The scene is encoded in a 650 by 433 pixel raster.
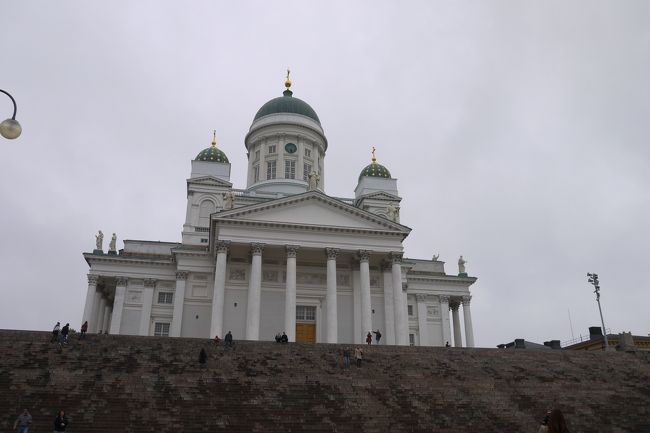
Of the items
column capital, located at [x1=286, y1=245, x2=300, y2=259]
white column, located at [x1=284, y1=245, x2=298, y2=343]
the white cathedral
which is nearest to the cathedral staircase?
white column, located at [x1=284, y1=245, x2=298, y2=343]

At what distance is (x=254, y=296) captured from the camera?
35.7 metres

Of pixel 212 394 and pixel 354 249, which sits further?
pixel 354 249

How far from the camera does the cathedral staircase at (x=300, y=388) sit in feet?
65.9

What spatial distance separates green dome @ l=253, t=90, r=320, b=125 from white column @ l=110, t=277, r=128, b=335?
21.3 meters

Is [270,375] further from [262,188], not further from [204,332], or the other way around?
[262,188]

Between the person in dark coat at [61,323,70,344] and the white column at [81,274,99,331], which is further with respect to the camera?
the white column at [81,274,99,331]

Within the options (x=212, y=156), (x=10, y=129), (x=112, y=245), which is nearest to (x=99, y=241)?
(x=112, y=245)

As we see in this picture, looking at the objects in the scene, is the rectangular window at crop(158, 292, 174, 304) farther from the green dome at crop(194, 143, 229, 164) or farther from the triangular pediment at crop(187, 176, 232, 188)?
the green dome at crop(194, 143, 229, 164)

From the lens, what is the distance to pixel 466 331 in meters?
49.6

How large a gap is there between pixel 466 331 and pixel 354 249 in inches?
673

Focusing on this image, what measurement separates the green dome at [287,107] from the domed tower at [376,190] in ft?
24.4

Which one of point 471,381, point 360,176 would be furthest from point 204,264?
point 471,381

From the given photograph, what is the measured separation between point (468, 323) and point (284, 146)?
23032 millimetres

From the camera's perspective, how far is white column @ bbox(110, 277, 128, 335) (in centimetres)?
4222
